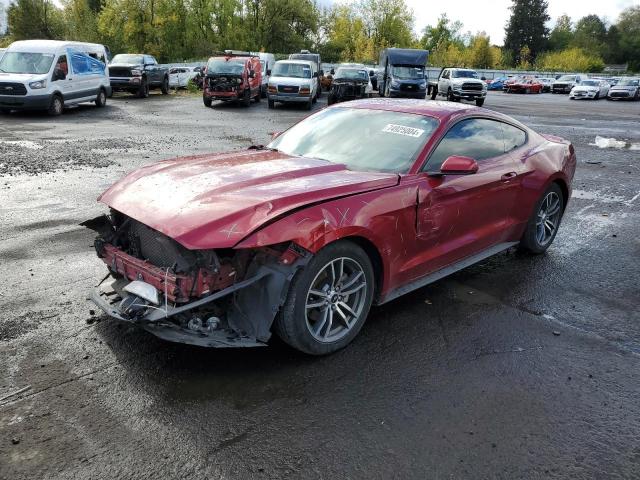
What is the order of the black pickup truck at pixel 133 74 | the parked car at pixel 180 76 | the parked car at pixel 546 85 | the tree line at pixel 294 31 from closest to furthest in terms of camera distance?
the black pickup truck at pixel 133 74, the parked car at pixel 180 76, the tree line at pixel 294 31, the parked car at pixel 546 85

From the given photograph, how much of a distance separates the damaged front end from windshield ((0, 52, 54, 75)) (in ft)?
52.3

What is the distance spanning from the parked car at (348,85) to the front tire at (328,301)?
2193cm

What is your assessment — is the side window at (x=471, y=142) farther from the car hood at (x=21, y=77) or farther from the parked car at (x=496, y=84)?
the parked car at (x=496, y=84)

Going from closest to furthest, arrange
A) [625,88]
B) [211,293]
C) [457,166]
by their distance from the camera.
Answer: [211,293]
[457,166]
[625,88]

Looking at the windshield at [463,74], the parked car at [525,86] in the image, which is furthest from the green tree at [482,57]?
the windshield at [463,74]

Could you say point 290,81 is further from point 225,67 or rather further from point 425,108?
point 425,108

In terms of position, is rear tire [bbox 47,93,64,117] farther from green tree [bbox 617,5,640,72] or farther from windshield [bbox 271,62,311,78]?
green tree [bbox 617,5,640,72]

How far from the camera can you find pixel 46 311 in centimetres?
396

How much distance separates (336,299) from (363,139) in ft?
5.11

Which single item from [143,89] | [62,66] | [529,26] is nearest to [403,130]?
[62,66]

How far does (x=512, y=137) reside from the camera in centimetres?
518

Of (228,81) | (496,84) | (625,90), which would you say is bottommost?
(496,84)

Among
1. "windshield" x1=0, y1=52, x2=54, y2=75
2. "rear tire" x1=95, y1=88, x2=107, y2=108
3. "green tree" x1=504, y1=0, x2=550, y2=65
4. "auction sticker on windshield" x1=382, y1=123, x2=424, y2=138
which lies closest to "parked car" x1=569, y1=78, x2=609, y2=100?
"rear tire" x1=95, y1=88, x2=107, y2=108

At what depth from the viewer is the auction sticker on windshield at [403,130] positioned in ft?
14.1
